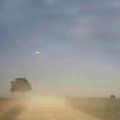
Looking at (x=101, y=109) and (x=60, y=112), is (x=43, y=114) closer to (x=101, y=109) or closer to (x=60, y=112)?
(x=60, y=112)

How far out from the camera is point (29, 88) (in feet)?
457

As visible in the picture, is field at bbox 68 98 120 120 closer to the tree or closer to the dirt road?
the dirt road

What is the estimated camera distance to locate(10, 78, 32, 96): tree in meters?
137

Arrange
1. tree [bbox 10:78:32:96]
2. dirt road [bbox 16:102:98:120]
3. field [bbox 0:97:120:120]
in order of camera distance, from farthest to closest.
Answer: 1. tree [bbox 10:78:32:96]
2. field [bbox 0:97:120:120]
3. dirt road [bbox 16:102:98:120]

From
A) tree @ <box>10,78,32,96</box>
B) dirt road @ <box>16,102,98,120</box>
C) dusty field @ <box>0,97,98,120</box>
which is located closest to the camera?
dirt road @ <box>16,102,98,120</box>

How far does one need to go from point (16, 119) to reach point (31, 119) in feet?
4.50

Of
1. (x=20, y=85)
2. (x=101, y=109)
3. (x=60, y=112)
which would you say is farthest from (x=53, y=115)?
(x=20, y=85)

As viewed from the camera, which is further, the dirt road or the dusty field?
the dusty field

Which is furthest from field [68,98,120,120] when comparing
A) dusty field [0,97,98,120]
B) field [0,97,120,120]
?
dusty field [0,97,98,120]

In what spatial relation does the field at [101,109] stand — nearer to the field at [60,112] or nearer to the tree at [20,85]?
the field at [60,112]

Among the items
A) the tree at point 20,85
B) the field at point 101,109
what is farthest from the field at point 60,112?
the tree at point 20,85

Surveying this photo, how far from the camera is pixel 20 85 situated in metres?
137

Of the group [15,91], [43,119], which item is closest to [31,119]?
[43,119]

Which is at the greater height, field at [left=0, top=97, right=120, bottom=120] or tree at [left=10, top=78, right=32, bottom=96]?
tree at [left=10, top=78, right=32, bottom=96]
